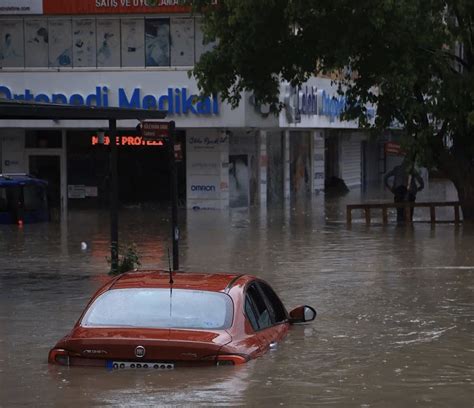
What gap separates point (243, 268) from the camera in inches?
843

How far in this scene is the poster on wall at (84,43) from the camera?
39094 millimetres

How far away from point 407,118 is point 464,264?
9.41 metres

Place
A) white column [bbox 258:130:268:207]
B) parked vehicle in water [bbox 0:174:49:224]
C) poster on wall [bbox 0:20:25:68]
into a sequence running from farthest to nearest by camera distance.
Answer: white column [bbox 258:130:268:207], poster on wall [bbox 0:20:25:68], parked vehicle in water [bbox 0:174:49:224]

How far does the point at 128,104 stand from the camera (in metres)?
38.6

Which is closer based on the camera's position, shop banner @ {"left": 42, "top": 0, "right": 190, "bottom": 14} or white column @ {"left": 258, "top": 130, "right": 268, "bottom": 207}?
shop banner @ {"left": 42, "top": 0, "right": 190, "bottom": 14}

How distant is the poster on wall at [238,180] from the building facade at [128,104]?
49 millimetres

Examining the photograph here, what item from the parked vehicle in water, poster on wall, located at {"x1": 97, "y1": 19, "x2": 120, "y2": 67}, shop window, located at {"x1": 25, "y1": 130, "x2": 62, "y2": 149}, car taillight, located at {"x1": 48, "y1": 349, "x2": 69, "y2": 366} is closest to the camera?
car taillight, located at {"x1": 48, "y1": 349, "x2": 69, "y2": 366}

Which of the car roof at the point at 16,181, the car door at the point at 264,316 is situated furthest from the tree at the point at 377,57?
the car door at the point at 264,316

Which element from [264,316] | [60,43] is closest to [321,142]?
[60,43]

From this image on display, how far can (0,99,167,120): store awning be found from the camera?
1711 cm

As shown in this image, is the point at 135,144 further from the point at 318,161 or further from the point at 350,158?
the point at 350,158

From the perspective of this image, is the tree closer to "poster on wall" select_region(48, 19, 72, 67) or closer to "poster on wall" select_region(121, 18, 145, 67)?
"poster on wall" select_region(121, 18, 145, 67)

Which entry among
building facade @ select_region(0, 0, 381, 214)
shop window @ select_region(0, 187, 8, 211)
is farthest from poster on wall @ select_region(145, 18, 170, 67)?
shop window @ select_region(0, 187, 8, 211)

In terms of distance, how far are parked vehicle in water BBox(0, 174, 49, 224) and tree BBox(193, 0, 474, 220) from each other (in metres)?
6.77
